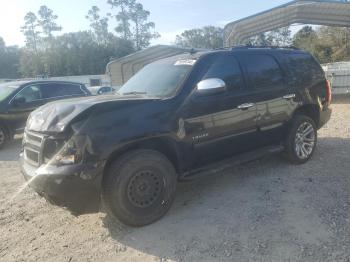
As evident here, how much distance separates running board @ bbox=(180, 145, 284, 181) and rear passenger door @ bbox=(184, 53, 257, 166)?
0.07m

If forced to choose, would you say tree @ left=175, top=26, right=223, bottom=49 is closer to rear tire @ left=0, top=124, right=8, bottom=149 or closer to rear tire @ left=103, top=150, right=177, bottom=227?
rear tire @ left=0, top=124, right=8, bottom=149

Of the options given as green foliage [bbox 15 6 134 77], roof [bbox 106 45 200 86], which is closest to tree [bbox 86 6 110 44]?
green foliage [bbox 15 6 134 77]

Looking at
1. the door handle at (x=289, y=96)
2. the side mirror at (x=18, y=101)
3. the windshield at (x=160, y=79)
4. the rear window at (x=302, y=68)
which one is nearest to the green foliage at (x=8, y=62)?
the side mirror at (x=18, y=101)

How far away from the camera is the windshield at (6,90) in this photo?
912 centimetres

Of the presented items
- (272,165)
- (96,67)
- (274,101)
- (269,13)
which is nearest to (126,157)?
(274,101)

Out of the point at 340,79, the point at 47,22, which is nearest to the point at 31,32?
the point at 47,22

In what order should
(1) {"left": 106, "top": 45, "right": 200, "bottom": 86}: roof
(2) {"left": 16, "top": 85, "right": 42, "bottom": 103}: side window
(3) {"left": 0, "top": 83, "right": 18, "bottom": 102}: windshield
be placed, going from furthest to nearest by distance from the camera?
(1) {"left": 106, "top": 45, "right": 200, "bottom": 86}: roof
(2) {"left": 16, "top": 85, "right": 42, "bottom": 103}: side window
(3) {"left": 0, "top": 83, "right": 18, "bottom": 102}: windshield

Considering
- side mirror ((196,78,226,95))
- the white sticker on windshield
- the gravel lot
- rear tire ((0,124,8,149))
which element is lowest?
the gravel lot

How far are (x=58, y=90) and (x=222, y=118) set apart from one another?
6.98 m

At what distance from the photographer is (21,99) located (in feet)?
30.0

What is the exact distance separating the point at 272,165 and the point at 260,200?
5.03 ft

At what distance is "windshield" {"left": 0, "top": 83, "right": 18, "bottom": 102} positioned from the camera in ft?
29.9

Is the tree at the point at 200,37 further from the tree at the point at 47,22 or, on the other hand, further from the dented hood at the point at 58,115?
the dented hood at the point at 58,115

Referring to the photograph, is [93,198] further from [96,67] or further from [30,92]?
[96,67]
